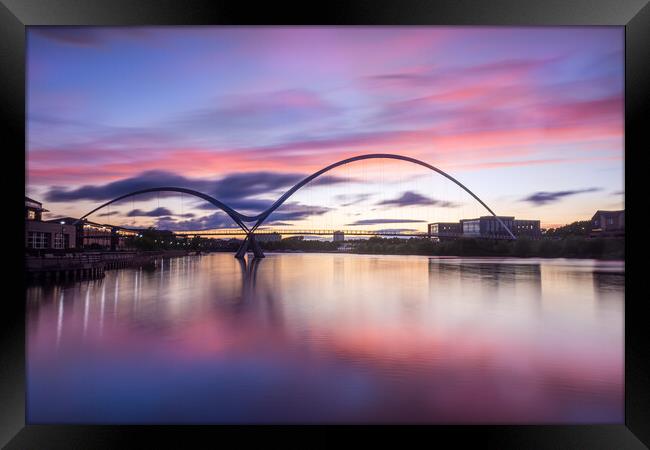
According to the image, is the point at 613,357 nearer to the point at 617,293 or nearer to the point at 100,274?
the point at 617,293

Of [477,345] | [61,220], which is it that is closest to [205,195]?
[61,220]

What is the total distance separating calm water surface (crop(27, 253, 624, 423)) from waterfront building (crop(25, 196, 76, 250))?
7343 millimetres

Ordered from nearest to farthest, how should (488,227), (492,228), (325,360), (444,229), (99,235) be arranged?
(325,360) → (99,235) → (492,228) → (488,227) → (444,229)

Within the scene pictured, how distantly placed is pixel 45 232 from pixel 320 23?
786 inches

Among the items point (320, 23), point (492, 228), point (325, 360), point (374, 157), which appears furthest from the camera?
point (492, 228)

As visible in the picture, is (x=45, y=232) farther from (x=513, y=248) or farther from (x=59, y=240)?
(x=513, y=248)

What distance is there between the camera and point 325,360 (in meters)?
6.59

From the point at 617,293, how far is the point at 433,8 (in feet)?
42.1

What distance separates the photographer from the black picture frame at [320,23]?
14.0 ft

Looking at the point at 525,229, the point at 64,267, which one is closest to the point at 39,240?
the point at 64,267

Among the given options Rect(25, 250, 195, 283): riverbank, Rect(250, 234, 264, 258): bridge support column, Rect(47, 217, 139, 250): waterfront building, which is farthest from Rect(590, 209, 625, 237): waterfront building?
Rect(250, 234, 264, 258): bridge support column

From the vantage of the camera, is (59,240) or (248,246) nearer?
(59,240)

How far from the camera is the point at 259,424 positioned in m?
4.34

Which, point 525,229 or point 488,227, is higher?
point 488,227
